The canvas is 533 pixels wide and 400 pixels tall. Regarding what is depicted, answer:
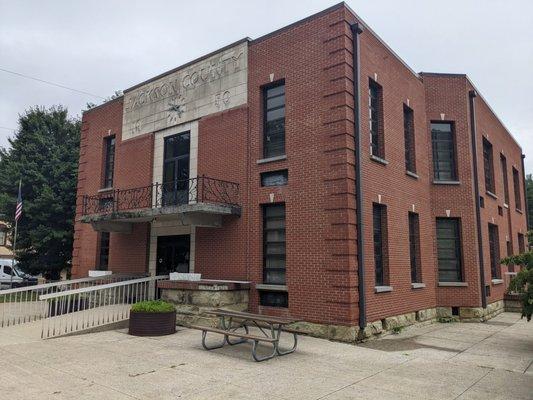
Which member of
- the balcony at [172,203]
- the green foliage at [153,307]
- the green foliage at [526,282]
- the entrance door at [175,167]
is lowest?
the green foliage at [153,307]

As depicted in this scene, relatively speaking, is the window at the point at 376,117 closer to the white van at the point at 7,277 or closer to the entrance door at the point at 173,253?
the entrance door at the point at 173,253

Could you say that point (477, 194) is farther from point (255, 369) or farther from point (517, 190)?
point (255, 369)

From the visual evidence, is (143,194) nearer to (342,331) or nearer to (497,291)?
(342,331)

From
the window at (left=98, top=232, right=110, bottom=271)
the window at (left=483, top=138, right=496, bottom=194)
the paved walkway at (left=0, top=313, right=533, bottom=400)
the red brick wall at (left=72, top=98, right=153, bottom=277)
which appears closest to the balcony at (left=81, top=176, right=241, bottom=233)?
the red brick wall at (left=72, top=98, right=153, bottom=277)

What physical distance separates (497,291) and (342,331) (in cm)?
977

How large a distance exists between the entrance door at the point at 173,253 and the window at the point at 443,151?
29.8 ft

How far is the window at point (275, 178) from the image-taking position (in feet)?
40.7

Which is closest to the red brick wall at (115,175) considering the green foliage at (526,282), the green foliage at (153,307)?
the green foliage at (153,307)

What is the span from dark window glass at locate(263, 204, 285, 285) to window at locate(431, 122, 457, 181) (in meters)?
6.83

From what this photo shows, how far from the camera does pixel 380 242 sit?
12555 mm

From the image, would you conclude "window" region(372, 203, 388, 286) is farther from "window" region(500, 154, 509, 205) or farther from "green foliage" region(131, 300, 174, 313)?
"window" region(500, 154, 509, 205)

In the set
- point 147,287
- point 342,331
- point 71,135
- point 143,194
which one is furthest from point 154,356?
point 71,135

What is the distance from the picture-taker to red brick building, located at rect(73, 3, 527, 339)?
11.3m

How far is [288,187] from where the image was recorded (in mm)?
12125
